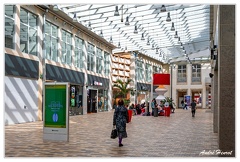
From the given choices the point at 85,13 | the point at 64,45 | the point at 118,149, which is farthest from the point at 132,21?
the point at 118,149

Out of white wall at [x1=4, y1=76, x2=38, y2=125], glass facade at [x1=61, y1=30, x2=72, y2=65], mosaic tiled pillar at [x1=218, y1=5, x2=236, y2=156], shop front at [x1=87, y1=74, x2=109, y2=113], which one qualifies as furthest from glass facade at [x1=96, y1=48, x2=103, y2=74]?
mosaic tiled pillar at [x1=218, y1=5, x2=236, y2=156]

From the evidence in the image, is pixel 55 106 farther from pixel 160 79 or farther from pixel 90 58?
pixel 90 58

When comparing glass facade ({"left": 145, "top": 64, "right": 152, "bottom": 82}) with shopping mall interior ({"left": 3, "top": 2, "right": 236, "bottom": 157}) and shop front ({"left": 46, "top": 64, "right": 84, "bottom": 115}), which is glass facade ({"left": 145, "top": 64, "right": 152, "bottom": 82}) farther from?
shop front ({"left": 46, "top": 64, "right": 84, "bottom": 115})

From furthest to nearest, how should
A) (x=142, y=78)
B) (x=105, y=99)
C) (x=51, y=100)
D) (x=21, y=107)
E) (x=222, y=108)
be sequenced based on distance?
(x=142, y=78) → (x=105, y=99) → (x=21, y=107) → (x=51, y=100) → (x=222, y=108)

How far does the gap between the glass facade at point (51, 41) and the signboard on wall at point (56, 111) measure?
12.7m

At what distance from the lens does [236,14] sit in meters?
7.55

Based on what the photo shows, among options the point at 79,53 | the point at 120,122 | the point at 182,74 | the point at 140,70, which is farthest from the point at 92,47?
the point at 182,74

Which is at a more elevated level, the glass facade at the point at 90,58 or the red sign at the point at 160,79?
the glass facade at the point at 90,58

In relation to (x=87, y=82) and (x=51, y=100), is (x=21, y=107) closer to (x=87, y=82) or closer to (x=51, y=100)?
(x=51, y=100)

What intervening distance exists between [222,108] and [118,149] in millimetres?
2892

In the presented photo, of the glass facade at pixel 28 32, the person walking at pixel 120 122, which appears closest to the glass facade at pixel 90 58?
the glass facade at pixel 28 32

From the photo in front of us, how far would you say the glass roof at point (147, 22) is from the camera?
2219 cm

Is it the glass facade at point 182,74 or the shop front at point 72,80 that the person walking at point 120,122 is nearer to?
the shop front at point 72,80

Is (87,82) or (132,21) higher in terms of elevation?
(132,21)
